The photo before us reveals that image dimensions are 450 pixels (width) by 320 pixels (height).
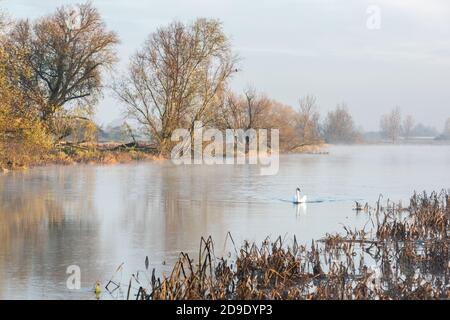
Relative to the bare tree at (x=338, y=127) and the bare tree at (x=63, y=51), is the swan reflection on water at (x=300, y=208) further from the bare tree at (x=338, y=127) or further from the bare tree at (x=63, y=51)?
the bare tree at (x=338, y=127)

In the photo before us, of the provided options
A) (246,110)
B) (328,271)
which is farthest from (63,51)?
(328,271)

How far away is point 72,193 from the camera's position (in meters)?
21.4

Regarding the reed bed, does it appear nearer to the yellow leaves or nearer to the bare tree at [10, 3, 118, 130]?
the yellow leaves

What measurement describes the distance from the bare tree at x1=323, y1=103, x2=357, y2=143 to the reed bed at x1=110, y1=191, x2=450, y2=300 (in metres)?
85.5

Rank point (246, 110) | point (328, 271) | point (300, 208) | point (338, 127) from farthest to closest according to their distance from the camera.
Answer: point (338, 127) → point (246, 110) → point (300, 208) → point (328, 271)

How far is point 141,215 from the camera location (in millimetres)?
16719

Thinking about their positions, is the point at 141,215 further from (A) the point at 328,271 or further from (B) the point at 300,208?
(A) the point at 328,271

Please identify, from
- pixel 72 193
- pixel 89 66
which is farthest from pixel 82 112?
pixel 72 193

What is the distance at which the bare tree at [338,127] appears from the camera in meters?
98.0

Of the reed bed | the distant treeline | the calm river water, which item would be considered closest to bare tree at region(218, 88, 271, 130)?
the distant treeline

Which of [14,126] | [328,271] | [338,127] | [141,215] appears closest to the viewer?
[328,271]

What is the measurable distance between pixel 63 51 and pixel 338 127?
65767 millimetres

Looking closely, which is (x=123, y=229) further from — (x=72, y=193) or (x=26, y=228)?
(x=72, y=193)

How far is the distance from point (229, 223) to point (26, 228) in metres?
4.21
